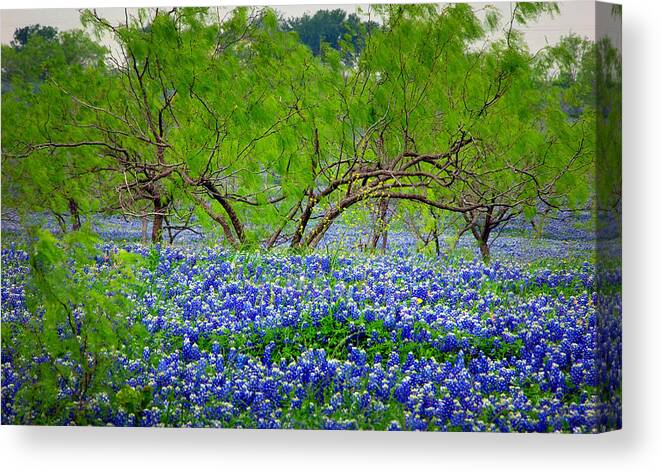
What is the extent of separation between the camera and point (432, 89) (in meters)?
5.96

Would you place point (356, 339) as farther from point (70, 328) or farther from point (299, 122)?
point (70, 328)

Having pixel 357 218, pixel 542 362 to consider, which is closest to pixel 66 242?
pixel 357 218

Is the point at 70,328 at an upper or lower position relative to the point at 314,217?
lower

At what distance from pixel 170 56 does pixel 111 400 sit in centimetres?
211

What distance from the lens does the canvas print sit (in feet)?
18.8

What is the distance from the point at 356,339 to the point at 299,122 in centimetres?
135

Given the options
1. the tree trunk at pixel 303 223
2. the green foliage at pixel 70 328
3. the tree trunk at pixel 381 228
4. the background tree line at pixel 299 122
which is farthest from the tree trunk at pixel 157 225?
the tree trunk at pixel 381 228

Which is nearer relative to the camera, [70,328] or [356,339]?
[356,339]

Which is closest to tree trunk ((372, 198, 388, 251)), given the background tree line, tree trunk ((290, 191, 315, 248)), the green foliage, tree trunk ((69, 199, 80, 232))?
the background tree line

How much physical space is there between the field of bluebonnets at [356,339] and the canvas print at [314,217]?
1 centimetres

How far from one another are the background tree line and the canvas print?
0.04ft

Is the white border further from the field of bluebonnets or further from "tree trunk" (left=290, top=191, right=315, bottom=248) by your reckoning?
"tree trunk" (left=290, top=191, right=315, bottom=248)

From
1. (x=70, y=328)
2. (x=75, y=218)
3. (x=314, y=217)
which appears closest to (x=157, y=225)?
(x=75, y=218)

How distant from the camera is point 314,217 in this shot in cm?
610
